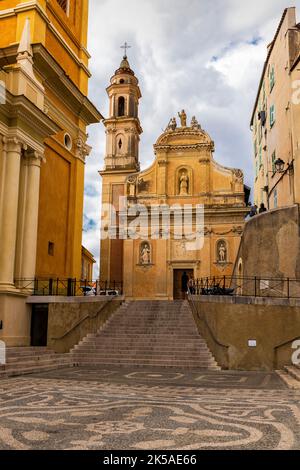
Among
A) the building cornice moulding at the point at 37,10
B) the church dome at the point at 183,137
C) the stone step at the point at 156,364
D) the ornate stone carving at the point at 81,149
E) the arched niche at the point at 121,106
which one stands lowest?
the stone step at the point at 156,364

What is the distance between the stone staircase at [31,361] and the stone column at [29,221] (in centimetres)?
285

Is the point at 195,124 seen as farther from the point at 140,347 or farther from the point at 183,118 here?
the point at 140,347

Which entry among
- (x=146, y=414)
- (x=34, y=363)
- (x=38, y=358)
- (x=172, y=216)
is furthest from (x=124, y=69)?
(x=146, y=414)

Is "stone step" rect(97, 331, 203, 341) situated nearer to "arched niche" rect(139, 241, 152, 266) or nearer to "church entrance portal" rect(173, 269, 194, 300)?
"church entrance portal" rect(173, 269, 194, 300)

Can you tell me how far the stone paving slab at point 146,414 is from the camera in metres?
4.98

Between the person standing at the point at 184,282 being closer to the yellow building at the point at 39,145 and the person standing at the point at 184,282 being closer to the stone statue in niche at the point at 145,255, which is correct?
the stone statue in niche at the point at 145,255

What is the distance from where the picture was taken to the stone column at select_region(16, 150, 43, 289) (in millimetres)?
16875

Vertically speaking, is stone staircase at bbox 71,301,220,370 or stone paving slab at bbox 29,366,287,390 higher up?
stone staircase at bbox 71,301,220,370

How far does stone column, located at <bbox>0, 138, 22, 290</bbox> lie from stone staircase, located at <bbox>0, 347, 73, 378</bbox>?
2400 mm

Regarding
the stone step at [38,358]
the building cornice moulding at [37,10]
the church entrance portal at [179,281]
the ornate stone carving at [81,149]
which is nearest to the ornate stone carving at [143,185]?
the church entrance portal at [179,281]

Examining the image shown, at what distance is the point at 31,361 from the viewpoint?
13.3 metres

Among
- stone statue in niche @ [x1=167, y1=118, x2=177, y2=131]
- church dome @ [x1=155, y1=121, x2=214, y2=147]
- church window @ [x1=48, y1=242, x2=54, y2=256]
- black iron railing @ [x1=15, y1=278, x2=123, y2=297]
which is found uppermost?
stone statue in niche @ [x1=167, y1=118, x2=177, y2=131]

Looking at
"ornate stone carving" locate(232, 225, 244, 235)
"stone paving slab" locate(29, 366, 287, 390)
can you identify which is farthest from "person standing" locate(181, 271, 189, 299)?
"stone paving slab" locate(29, 366, 287, 390)
